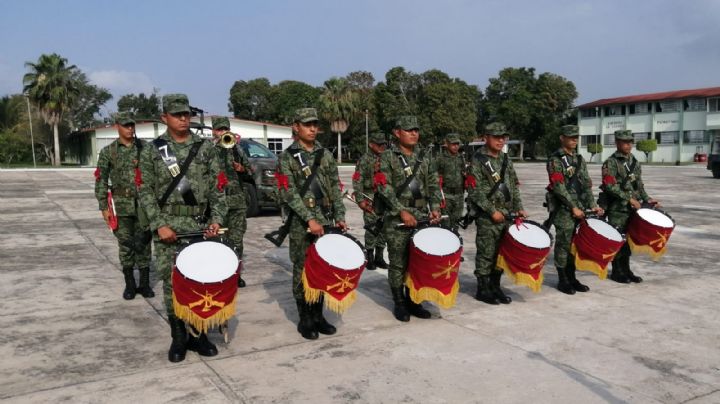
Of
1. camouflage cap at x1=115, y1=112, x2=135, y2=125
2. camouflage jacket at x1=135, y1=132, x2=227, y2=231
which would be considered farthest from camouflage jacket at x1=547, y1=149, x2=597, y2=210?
camouflage cap at x1=115, y1=112, x2=135, y2=125

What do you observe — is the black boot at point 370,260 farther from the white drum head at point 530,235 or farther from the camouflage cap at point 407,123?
the camouflage cap at point 407,123

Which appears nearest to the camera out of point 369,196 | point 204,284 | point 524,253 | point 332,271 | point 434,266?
point 204,284

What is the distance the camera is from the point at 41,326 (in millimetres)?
5090

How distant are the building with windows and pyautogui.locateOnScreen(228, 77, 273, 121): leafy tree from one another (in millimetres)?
40940

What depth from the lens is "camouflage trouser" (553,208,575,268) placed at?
6.32m

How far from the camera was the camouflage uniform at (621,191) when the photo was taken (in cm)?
677

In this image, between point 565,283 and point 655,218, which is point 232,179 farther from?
point 655,218

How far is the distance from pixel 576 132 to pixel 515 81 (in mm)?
67581

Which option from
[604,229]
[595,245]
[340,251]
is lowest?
[595,245]

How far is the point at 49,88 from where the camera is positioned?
4841 centimetres

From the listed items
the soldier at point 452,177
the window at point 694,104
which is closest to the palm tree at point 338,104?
the window at point 694,104

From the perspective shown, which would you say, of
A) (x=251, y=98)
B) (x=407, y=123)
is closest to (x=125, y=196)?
(x=407, y=123)

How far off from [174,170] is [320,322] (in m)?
1.78

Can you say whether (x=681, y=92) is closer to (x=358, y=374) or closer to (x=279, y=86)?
(x=279, y=86)
